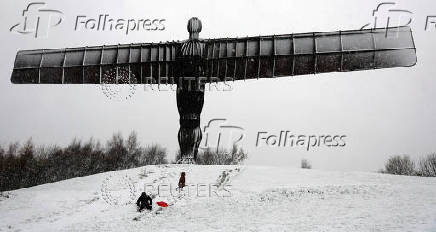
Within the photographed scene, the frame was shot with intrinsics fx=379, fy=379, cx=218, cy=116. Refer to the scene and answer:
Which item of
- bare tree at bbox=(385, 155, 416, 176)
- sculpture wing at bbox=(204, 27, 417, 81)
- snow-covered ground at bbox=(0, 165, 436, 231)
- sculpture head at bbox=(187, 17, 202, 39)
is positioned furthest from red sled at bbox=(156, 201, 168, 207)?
bare tree at bbox=(385, 155, 416, 176)

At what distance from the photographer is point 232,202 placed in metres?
13.1

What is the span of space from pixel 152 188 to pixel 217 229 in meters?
5.50

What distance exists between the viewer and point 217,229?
10.3m

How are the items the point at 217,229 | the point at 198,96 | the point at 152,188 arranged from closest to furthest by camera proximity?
the point at 217,229
the point at 152,188
the point at 198,96

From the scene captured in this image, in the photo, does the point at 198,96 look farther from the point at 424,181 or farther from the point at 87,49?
the point at 424,181

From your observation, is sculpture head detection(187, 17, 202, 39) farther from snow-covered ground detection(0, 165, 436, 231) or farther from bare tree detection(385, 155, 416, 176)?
bare tree detection(385, 155, 416, 176)

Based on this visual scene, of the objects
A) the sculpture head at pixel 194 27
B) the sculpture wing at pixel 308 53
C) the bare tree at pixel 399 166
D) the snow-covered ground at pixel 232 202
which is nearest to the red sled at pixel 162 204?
the snow-covered ground at pixel 232 202

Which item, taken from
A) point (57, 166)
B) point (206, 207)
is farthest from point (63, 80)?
point (57, 166)

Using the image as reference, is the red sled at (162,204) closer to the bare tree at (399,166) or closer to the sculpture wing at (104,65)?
the sculpture wing at (104,65)

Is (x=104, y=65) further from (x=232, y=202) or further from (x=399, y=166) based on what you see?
(x=399, y=166)

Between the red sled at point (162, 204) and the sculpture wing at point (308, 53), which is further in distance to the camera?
the sculpture wing at point (308, 53)

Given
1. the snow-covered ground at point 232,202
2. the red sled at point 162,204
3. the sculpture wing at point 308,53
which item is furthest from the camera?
the sculpture wing at point 308,53

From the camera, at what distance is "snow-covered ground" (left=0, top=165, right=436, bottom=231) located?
10695mm

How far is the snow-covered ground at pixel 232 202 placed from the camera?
10.7 m
